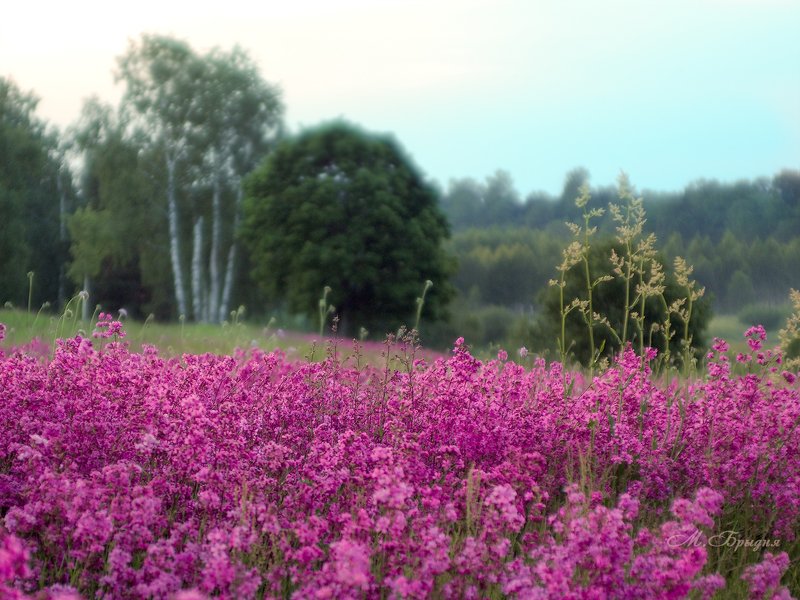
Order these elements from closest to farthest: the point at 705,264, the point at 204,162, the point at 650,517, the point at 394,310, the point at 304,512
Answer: the point at 304,512, the point at 650,517, the point at 394,310, the point at 204,162, the point at 705,264

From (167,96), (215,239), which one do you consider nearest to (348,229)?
(215,239)

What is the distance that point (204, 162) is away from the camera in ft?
121

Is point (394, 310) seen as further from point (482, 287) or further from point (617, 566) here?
point (482, 287)

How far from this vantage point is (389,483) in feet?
10.3

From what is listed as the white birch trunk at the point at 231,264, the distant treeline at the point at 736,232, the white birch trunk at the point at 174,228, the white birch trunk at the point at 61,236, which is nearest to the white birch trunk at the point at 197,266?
the white birch trunk at the point at 174,228

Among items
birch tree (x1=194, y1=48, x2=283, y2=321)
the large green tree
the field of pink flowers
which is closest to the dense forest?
birch tree (x1=194, y1=48, x2=283, y2=321)

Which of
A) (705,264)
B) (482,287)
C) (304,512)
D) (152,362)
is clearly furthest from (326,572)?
(482,287)

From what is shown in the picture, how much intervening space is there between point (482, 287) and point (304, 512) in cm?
7489

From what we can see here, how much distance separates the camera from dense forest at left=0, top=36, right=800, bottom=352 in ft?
119

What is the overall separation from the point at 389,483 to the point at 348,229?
1215 inches

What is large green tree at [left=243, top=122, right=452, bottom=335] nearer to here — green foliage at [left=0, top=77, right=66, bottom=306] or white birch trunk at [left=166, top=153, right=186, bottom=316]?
white birch trunk at [left=166, top=153, right=186, bottom=316]

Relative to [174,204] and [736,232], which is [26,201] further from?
[736,232]

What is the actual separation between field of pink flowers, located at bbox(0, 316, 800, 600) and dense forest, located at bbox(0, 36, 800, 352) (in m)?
22.0

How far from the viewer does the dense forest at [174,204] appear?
3631 centimetres
